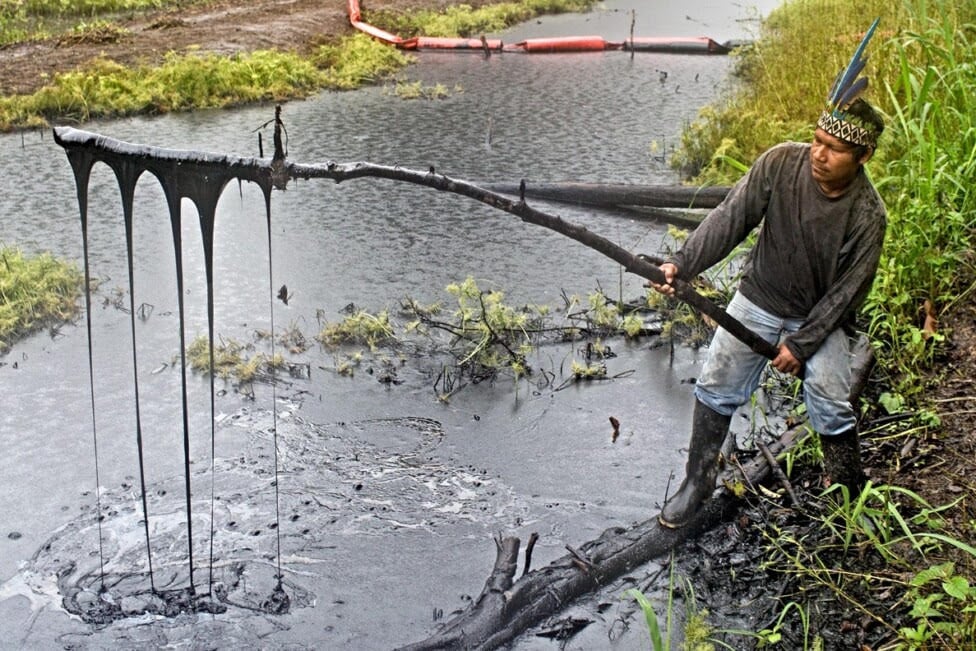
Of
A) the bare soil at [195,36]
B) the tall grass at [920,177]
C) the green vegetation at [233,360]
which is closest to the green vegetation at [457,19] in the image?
the bare soil at [195,36]

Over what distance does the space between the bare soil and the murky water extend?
10.4 ft

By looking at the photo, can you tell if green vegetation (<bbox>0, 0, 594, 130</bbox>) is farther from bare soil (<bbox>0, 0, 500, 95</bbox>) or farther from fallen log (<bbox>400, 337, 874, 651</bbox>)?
fallen log (<bbox>400, 337, 874, 651</bbox>)

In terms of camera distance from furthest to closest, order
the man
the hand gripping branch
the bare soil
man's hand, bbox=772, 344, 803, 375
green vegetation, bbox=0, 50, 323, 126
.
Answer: the bare soil
green vegetation, bbox=0, 50, 323, 126
man's hand, bbox=772, 344, 803, 375
the man
the hand gripping branch

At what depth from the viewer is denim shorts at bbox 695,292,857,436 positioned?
3842 millimetres

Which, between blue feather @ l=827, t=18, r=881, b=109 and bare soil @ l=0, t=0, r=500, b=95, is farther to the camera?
bare soil @ l=0, t=0, r=500, b=95

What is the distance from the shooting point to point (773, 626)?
11.9ft

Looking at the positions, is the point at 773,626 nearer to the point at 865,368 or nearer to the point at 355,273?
the point at 865,368

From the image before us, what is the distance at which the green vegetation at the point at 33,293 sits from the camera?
20.3 feet

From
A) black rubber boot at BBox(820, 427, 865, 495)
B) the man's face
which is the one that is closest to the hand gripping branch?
the man's face

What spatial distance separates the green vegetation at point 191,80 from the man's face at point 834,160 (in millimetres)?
8483

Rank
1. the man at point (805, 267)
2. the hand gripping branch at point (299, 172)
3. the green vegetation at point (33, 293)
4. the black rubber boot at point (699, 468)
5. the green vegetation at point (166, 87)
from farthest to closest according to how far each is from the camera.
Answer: the green vegetation at point (166, 87), the green vegetation at point (33, 293), the black rubber boot at point (699, 468), the man at point (805, 267), the hand gripping branch at point (299, 172)

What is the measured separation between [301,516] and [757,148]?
5003mm

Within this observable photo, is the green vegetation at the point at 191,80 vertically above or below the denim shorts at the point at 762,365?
above

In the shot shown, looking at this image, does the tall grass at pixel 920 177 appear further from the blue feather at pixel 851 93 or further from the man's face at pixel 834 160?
the blue feather at pixel 851 93
